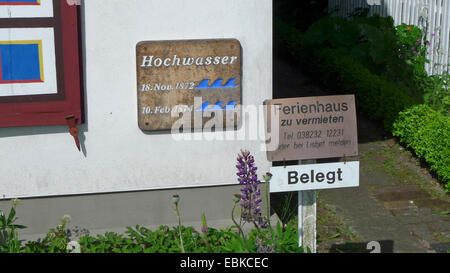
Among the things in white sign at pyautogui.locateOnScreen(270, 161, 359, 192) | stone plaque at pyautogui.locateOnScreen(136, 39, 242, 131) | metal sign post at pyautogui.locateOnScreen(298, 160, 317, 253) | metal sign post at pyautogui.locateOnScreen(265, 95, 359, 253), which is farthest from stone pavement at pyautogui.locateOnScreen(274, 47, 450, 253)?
stone plaque at pyautogui.locateOnScreen(136, 39, 242, 131)

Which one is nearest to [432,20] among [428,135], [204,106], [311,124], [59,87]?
[428,135]

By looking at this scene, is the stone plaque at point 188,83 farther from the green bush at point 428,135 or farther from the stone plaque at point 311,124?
the green bush at point 428,135

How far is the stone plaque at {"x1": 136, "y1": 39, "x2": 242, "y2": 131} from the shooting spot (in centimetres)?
601

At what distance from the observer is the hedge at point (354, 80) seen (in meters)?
9.40

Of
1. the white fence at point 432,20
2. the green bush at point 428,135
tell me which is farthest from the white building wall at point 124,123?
the white fence at point 432,20

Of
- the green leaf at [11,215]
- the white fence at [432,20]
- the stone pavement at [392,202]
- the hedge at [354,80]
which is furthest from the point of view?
the white fence at [432,20]

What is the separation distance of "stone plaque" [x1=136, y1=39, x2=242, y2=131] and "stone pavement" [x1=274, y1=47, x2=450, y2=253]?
179cm

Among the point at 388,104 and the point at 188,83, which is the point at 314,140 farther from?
the point at 388,104

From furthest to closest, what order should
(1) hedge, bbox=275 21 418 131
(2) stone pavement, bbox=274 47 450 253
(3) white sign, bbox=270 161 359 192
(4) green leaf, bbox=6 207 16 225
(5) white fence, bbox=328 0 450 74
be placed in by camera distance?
(5) white fence, bbox=328 0 450 74
(1) hedge, bbox=275 21 418 131
(2) stone pavement, bbox=274 47 450 253
(4) green leaf, bbox=6 207 16 225
(3) white sign, bbox=270 161 359 192

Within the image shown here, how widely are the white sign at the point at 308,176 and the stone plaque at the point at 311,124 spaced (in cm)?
18

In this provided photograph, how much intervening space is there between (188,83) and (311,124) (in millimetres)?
1426

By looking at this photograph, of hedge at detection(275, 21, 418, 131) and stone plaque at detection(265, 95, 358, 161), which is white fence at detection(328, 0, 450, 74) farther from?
stone plaque at detection(265, 95, 358, 161)

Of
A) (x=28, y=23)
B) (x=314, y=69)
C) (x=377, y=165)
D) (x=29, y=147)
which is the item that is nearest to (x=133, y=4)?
(x=28, y=23)

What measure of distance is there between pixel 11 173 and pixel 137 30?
5.78 feet
